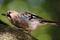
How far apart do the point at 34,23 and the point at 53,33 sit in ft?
4.43

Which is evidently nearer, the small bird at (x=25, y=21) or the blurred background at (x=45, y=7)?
the small bird at (x=25, y=21)

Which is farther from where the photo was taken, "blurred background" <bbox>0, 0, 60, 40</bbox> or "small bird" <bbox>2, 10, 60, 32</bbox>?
"blurred background" <bbox>0, 0, 60, 40</bbox>

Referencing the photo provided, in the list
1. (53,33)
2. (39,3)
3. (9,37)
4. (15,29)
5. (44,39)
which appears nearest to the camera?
(9,37)

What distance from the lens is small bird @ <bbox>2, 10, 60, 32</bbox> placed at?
77.9 inches

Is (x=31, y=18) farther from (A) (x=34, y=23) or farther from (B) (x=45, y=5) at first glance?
(B) (x=45, y=5)

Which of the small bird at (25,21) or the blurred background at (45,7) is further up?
the blurred background at (45,7)

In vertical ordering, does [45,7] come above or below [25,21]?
above

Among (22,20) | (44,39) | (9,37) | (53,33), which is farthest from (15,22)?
(53,33)

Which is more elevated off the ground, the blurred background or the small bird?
the blurred background

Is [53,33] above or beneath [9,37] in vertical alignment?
above

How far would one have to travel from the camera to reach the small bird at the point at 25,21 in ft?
6.49

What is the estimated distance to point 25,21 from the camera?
1.99m

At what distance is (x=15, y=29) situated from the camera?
1936mm

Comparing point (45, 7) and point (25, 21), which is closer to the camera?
point (25, 21)
